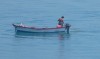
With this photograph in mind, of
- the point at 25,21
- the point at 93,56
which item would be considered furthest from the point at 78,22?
the point at 93,56

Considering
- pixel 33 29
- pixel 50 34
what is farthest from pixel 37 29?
pixel 50 34

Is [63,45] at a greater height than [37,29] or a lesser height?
lesser

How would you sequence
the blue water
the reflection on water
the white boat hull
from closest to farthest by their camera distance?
the reflection on water → the blue water → the white boat hull

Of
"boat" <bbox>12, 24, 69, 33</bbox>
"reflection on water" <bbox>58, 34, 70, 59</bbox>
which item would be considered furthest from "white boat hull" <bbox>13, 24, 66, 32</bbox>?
"reflection on water" <bbox>58, 34, 70, 59</bbox>

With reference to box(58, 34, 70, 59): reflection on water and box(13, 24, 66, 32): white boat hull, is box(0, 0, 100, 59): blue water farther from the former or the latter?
box(13, 24, 66, 32): white boat hull

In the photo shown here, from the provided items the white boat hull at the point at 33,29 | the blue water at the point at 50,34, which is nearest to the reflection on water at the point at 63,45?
the blue water at the point at 50,34

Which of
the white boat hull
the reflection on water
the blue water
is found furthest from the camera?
the white boat hull

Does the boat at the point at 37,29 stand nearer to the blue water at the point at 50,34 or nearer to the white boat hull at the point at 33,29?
the white boat hull at the point at 33,29

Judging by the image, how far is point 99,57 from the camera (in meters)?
45.2

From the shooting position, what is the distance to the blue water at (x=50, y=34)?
4688 cm

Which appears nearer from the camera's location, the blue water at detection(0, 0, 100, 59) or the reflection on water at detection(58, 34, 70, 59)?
the reflection on water at detection(58, 34, 70, 59)

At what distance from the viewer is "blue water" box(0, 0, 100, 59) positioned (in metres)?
46.9

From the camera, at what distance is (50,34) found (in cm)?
5356

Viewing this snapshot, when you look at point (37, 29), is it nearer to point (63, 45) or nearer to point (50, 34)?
point (50, 34)
